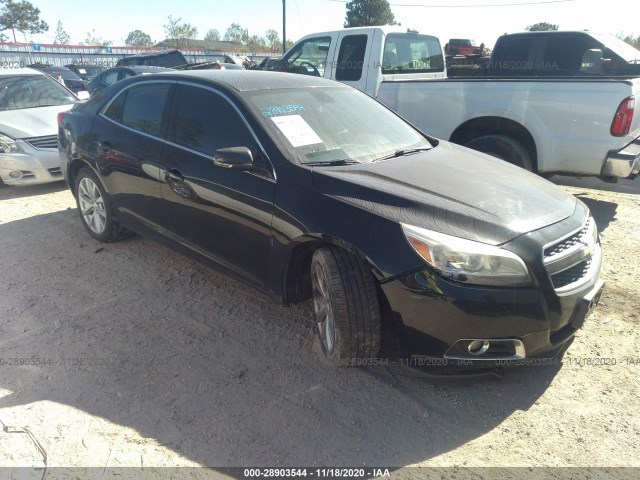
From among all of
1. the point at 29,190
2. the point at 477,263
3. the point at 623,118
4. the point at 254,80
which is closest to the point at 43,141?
the point at 29,190

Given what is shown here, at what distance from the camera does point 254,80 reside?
3.55m

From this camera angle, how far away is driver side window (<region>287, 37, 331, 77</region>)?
24.1 feet

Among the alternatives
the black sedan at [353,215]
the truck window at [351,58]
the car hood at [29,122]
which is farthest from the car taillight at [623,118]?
the car hood at [29,122]

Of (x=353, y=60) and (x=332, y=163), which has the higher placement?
(x=353, y=60)

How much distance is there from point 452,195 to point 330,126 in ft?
3.48

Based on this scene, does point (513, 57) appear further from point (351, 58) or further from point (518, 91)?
point (518, 91)

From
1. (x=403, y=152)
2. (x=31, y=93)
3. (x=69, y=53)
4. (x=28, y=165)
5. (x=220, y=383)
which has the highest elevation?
(x=403, y=152)

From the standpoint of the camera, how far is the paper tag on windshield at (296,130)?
3.08m

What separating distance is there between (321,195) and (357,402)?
1.17 meters

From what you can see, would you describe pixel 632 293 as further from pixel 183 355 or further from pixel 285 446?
pixel 183 355

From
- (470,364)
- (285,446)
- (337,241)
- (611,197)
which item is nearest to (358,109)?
(337,241)

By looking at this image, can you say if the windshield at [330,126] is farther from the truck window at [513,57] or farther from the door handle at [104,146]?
the truck window at [513,57]

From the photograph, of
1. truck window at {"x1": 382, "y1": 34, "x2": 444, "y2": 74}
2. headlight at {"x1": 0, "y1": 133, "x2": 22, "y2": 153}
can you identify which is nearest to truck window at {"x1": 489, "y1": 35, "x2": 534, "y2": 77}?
truck window at {"x1": 382, "y1": 34, "x2": 444, "y2": 74}

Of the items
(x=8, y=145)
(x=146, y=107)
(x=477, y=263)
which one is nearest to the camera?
(x=477, y=263)
